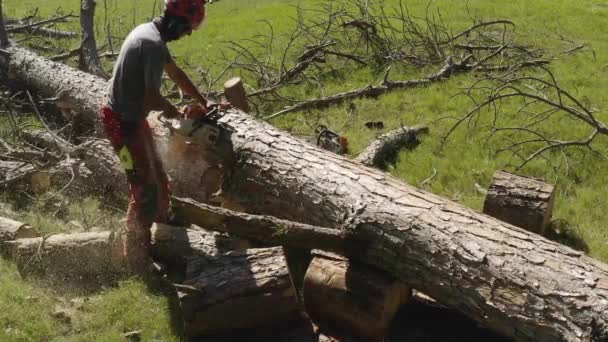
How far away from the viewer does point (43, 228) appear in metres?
5.08

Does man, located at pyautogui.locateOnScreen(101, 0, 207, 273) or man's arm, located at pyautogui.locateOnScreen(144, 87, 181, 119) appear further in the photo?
man's arm, located at pyautogui.locateOnScreen(144, 87, 181, 119)

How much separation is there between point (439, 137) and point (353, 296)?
3.40 metres

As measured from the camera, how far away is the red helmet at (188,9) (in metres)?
3.92

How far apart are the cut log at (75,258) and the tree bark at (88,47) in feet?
11.6

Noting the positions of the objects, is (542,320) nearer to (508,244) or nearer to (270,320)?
(508,244)

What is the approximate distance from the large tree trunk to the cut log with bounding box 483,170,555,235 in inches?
35.1

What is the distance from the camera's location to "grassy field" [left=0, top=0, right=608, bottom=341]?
3.97 meters

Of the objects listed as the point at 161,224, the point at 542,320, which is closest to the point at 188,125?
the point at 161,224

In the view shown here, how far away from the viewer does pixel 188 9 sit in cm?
395

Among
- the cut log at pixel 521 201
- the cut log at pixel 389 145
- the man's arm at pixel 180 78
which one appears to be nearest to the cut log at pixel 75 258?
the man's arm at pixel 180 78

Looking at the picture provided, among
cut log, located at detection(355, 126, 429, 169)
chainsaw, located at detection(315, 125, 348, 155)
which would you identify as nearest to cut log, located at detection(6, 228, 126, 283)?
chainsaw, located at detection(315, 125, 348, 155)

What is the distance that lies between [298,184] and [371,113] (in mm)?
3358

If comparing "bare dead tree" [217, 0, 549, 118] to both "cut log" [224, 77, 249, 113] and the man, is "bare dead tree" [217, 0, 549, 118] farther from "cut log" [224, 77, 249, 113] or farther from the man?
the man

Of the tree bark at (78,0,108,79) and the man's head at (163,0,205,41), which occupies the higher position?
the man's head at (163,0,205,41)
